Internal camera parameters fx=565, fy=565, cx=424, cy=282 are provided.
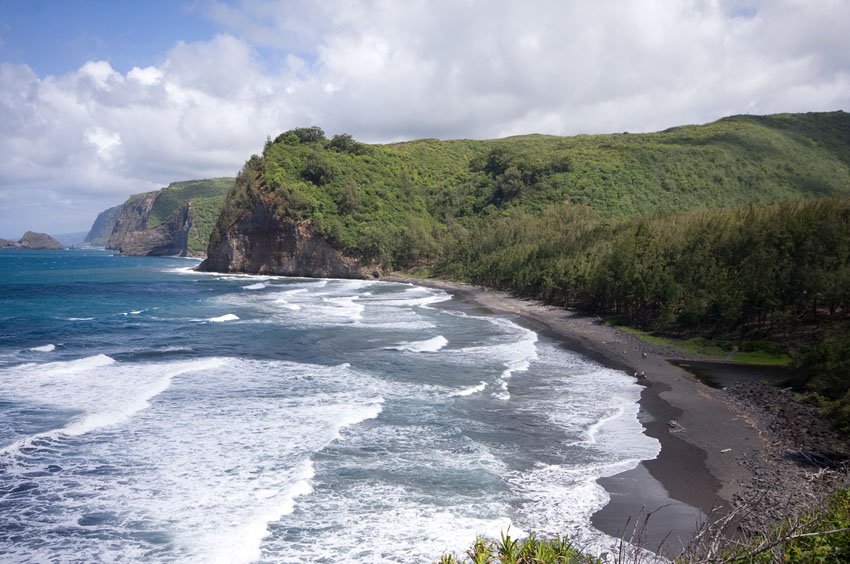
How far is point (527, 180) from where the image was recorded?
109188mm

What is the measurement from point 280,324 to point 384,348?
1314cm

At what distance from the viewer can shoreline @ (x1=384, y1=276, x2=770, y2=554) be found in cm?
1583

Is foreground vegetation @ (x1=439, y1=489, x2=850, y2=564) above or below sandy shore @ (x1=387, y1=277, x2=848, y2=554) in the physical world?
above

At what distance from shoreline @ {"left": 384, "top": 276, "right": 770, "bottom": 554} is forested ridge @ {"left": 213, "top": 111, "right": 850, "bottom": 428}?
469 cm

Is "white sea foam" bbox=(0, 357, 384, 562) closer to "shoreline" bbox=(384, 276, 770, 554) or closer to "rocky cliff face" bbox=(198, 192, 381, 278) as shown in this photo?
"shoreline" bbox=(384, 276, 770, 554)

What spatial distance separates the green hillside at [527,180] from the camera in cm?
9981

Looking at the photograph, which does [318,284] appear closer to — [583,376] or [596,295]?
[596,295]

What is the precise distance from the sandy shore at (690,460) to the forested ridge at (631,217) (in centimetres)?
412

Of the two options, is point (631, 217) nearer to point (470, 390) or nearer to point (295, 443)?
point (470, 390)

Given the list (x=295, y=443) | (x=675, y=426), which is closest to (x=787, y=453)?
(x=675, y=426)

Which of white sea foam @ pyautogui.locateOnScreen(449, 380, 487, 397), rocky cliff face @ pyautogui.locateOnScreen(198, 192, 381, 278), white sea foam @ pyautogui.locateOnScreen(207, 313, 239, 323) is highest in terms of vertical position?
rocky cliff face @ pyautogui.locateOnScreen(198, 192, 381, 278)

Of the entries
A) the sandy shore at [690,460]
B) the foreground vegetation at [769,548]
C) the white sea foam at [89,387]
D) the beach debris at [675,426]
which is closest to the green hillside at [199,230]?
the white sea foam at [89,387]

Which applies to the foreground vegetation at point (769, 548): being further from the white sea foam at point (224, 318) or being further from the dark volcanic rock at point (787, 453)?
the white sea foam at point (224, 318)

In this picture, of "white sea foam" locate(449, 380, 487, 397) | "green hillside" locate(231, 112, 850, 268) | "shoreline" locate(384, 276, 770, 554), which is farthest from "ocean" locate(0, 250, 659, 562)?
"green hillside" locate(231, 112, 850, 268)
